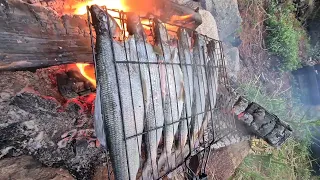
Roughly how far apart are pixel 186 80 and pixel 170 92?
0.23 m

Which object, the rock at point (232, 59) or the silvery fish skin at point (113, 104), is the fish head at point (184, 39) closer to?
the silvery fish skin at point (113, 104)

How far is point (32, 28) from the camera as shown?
176cm

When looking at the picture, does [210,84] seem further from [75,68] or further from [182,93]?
[75,68]

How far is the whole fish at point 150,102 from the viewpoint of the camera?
1893 mm

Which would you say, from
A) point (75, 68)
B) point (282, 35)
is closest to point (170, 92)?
point (75, 68)

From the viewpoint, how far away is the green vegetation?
19.4ft

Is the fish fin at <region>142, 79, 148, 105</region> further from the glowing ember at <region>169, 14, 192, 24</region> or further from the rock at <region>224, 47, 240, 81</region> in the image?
the rock at <region>224, 47, 240, 81</region>

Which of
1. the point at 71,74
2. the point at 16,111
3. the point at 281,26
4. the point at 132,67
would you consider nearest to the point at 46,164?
the point at 16,111

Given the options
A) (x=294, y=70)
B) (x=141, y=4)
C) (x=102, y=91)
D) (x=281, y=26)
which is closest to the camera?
(x=102, y=91)

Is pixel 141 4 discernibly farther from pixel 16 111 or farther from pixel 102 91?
pixel 16 111

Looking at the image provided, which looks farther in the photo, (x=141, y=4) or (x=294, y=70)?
(x=294, y=70)

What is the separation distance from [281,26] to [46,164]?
5.39 metres

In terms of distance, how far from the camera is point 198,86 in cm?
238

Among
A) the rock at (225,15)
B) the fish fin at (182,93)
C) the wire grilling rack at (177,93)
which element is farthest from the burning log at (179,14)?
the rock at (225,15)
